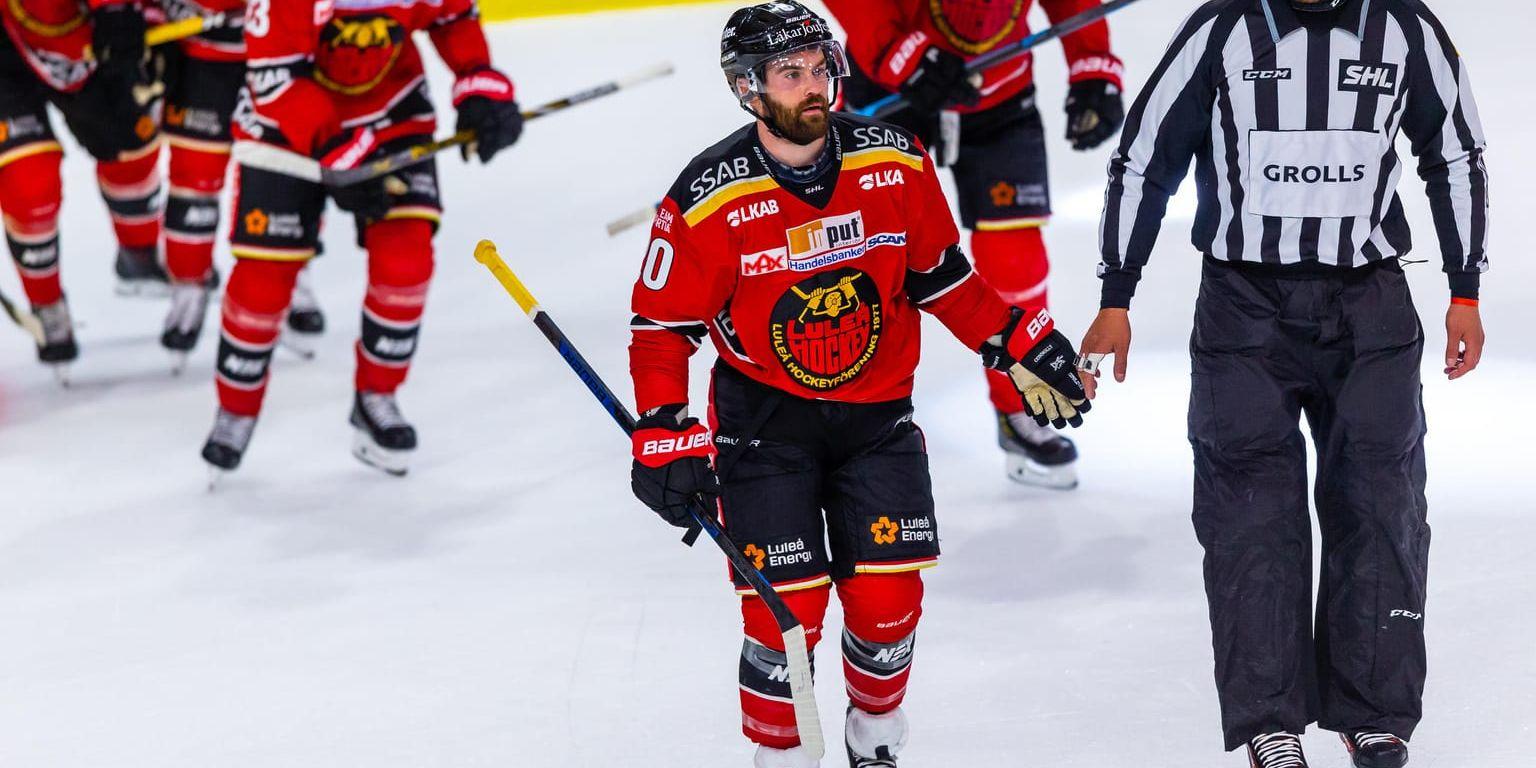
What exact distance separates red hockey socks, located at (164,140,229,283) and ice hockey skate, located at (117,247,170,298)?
0.69 meters

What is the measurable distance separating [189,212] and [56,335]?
1.62 feet

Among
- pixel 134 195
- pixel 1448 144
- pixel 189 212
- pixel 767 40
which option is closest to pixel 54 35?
pixel 189 212

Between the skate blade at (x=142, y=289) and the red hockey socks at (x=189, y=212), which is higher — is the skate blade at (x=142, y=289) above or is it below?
below

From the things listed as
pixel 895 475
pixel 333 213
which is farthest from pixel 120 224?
pixel 895 475

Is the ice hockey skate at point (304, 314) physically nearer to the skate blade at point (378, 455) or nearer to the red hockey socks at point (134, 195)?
the red hockey socks at point (134, 195)

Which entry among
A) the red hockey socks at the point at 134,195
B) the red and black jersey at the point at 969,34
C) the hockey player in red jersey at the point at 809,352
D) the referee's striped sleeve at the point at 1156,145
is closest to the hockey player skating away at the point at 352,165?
the red and black jersey at the point at 969,34

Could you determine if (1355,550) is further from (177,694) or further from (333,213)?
(333,213)

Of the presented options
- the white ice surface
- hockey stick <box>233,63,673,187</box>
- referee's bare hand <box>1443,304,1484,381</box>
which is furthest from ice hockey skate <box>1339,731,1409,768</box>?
hockey stick <box>233,63,673,187</box>

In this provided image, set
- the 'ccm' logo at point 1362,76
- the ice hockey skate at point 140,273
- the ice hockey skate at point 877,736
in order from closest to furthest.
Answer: the 'ccm' logo at point 1362,76
the ice hockey skate at point 877,736
the ice hockey skate at point 140,273

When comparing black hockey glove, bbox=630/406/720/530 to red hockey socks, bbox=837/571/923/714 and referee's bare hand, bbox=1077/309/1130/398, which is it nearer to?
red hockey socks, bbox=837/571/923/714

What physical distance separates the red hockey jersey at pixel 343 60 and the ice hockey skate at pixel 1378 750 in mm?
2542

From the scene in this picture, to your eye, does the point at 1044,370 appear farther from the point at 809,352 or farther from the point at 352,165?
the point at 352,165

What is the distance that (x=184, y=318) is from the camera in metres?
5.42

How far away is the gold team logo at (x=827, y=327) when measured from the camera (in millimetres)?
2648
